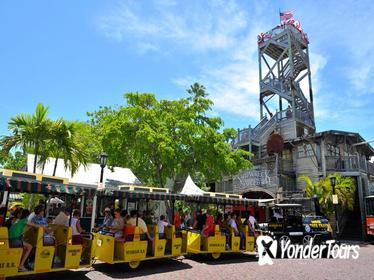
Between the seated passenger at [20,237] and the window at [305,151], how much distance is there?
22367 mm

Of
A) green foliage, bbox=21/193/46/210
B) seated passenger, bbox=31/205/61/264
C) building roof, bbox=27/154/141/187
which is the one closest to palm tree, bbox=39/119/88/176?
green foliage, bbox=21/193/46/210

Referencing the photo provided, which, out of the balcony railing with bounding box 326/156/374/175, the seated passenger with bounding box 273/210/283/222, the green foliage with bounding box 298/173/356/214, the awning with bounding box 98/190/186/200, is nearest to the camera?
the awning with bounding box 98/190/186/200

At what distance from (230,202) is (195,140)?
5.77 metres

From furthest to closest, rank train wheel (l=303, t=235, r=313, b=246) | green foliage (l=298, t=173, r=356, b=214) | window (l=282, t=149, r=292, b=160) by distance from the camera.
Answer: window (l=282, t=149, r=292, b=160), green foliage (l=298, t=173, r=356, b=214), train wheel (l=303, t=235, r=313, b=246)

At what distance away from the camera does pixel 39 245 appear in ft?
26.1

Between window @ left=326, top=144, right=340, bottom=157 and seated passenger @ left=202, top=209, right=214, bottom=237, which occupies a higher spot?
window @ left=326, top=144, right=340, bottom=157

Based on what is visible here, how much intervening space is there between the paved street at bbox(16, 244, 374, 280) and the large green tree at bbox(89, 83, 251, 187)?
6.98 m

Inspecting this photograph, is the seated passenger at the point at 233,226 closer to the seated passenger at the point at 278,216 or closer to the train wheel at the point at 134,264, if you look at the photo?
the seated passenger at the point at 278,216

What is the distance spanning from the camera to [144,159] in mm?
19312

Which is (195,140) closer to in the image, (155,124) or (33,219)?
(155,124)

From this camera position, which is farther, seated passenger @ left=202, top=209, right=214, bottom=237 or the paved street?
seated passenger @ left=202, top=209, right=214, bottom=237

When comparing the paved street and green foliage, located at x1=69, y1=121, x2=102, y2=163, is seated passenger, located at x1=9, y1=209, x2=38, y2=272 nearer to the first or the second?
the paved street

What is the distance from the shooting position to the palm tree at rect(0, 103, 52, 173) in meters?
12.6

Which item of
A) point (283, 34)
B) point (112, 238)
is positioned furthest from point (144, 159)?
point (283, 34)
